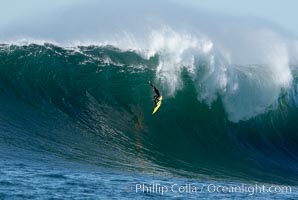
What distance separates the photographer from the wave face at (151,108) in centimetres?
1350

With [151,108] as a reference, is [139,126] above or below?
below

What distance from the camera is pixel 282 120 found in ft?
61.4

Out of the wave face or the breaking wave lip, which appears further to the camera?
the breaking wave lip

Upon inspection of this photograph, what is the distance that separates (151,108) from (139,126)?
1288mm

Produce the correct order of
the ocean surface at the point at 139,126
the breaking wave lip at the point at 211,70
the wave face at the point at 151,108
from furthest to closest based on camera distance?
the breaking wave lip at the point at 211,70 < the wave face at the point at 151,108 < the ocean surface at the point at 139,126

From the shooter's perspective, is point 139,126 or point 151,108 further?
point 151,108

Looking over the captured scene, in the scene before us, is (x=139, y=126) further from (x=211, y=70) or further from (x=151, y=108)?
(x=211, y=70)

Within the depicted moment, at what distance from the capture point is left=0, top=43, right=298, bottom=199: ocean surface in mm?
11172

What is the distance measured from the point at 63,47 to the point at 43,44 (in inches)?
24.5

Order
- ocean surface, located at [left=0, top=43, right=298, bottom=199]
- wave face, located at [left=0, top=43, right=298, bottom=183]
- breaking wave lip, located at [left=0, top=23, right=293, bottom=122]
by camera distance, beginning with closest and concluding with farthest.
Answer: ocean surface, located at [left=0, top=43, right=298, bottom=199]
wave face, located at [left=0, top=43, right=298, bottom=183]
breaking wave lip, located at [left=0, top=23, right=293, bottom=122]

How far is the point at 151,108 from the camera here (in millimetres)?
16766

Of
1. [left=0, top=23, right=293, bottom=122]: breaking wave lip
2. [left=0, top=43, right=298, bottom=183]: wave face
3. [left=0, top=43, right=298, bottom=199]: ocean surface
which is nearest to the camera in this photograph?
[left=0, top=43, right=298, bottom=199]: ocean surface

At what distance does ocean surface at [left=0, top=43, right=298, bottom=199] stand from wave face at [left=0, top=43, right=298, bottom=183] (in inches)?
1.3

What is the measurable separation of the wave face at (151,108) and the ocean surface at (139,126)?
3cm
